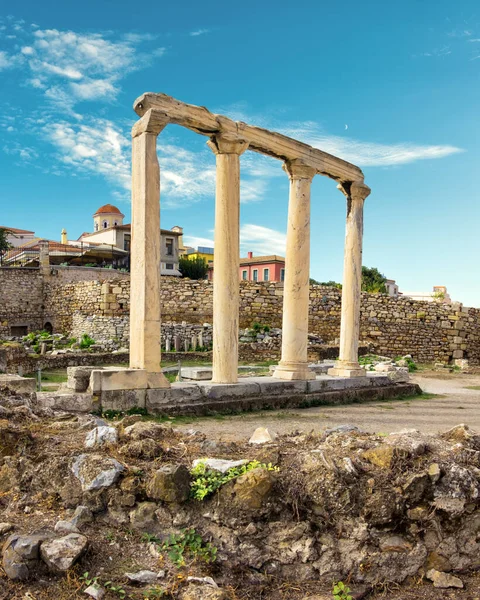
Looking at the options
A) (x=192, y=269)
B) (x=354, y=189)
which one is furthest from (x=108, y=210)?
(x=354, y=189)

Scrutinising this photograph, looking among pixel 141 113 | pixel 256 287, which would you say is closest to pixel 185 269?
pixel 256 287

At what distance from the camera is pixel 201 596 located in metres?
3.54

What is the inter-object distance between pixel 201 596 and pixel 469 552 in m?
2.27

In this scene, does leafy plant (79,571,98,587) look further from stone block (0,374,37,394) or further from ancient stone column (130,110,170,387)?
ancient stone column (130,110,170,387)

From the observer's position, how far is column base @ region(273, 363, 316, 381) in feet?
37.0

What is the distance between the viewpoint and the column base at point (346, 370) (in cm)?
1261

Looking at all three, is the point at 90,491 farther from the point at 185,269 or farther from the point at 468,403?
the point at 185,269

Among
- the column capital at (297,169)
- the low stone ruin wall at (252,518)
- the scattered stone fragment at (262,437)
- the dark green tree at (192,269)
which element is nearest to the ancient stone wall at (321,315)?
the column capital at (297,169)

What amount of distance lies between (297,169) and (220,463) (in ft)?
27.5

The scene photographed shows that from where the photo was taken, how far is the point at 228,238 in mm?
10188

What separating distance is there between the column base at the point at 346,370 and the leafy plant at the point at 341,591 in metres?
8.80

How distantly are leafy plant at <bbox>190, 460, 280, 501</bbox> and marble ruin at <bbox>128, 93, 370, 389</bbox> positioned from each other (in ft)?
14.7

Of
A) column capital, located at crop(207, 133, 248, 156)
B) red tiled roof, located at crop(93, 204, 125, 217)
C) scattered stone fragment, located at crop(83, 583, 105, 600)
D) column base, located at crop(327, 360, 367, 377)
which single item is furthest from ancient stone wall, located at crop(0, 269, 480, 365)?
red tiled roof, located at crop(93, 204, 125, 217)

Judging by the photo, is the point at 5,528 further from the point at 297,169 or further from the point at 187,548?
the point at 297,169
